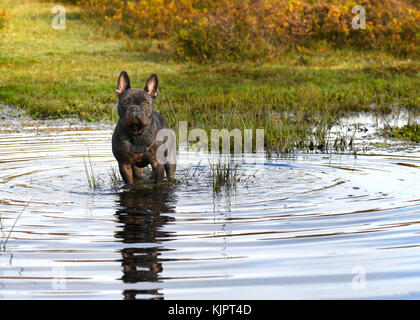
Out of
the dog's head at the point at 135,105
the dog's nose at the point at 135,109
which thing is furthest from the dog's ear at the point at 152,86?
the dog's nose at the point at 135,109

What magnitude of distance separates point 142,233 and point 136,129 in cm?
197

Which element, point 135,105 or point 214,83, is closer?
point 135,105

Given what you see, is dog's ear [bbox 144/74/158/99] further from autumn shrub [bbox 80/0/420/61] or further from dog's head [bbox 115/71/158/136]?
autumn shrub [bbox 80/0/420/61]

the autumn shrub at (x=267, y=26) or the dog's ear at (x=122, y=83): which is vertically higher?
the autumn shrub at (x=267, y=26)

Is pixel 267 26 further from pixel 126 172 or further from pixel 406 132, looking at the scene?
pixel 126 172

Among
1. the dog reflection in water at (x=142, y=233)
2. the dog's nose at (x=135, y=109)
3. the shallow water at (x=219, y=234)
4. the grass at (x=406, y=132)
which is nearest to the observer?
the shallow water at (x=219, y=234)

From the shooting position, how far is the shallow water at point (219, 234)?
5.20m

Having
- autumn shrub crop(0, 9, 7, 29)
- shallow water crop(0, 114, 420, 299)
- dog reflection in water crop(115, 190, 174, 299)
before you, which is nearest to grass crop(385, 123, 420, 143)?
shallow water crop(0, 114, 420, 299)

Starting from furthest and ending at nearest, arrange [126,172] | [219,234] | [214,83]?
[214,83], [126,172], [219,234]

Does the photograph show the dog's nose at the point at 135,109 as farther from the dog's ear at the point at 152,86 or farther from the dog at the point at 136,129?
the dog's ear at the point at 152,86

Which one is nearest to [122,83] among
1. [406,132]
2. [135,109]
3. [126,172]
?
[135,109]

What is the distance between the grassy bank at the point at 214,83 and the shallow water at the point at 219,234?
10.2 ft

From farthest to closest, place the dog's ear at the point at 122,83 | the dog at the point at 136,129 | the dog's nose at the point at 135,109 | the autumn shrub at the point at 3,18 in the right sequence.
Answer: the autumn shrub at the point at 3,18, the dog's ear at the point at 122,83, the dog at the point at 136,129, the dog's nose at the point at 135,109

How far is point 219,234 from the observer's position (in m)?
6.69
